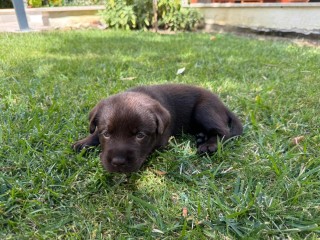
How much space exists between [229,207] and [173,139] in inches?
45.9

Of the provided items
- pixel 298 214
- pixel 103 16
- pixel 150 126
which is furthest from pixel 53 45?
pixel 298 214

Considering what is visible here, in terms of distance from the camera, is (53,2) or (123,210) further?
(53,2)

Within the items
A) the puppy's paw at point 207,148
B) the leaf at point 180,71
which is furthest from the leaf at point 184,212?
the leaf at point 180,71

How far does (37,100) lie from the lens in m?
3.96

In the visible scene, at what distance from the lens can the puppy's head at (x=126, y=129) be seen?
2418 mm

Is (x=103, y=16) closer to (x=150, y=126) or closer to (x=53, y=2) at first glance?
(x=53, y=2)

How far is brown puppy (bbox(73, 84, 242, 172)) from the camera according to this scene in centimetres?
248

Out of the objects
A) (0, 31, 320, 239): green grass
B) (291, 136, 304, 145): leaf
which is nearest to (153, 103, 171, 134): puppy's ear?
(0, 31, 320, 239): green grass

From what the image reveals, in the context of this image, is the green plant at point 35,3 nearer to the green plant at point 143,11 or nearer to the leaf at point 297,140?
the green plant at point 143,11

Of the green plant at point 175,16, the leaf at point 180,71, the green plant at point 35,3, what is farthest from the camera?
the green plant at point 35,3

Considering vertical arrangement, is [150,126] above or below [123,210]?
above

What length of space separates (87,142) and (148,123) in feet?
2.12

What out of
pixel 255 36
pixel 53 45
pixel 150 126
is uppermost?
pixel 150 126

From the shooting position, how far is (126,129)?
2.52 meters
